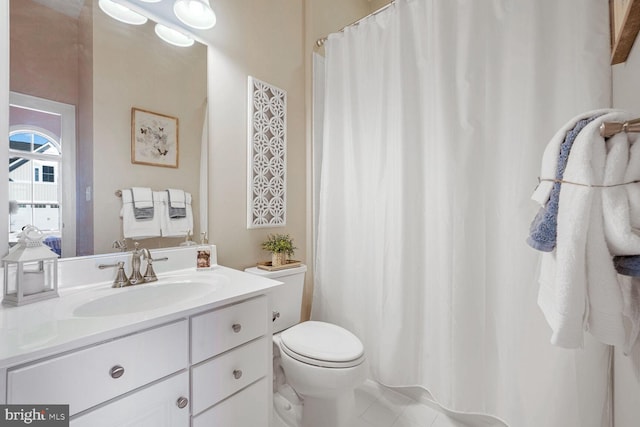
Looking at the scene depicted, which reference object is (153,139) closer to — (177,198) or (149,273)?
(177,198)

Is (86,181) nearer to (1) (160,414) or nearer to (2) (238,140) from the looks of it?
(2) (238,140)

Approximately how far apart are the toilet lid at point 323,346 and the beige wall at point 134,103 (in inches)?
29.4

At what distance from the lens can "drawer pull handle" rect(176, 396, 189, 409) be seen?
82 cm

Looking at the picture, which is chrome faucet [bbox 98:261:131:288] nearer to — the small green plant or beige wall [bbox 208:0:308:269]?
beige wall [bbox 208:0:308:269]

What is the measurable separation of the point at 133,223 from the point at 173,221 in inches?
6.4

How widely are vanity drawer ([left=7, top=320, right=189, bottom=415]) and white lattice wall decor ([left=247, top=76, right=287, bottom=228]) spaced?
85cm

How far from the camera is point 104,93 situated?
3.54ft

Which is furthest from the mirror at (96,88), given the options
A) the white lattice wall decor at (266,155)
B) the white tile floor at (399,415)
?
the white tile floor at (399,415)

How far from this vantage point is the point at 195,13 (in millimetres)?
1287

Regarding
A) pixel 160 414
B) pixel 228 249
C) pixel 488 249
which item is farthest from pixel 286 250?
pixel 488 249

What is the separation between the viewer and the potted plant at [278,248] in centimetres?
161

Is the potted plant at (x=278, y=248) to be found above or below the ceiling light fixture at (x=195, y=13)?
below

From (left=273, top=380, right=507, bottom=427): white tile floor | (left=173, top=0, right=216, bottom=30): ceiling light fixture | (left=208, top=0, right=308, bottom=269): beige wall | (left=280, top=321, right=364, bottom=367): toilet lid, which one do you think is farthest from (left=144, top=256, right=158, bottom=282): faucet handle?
(left=173, top=0, right=216, bottom=30): ceiling light fixture

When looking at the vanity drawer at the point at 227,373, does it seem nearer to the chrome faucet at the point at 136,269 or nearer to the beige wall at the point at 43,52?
the chrome faucet at the point at 136,269
